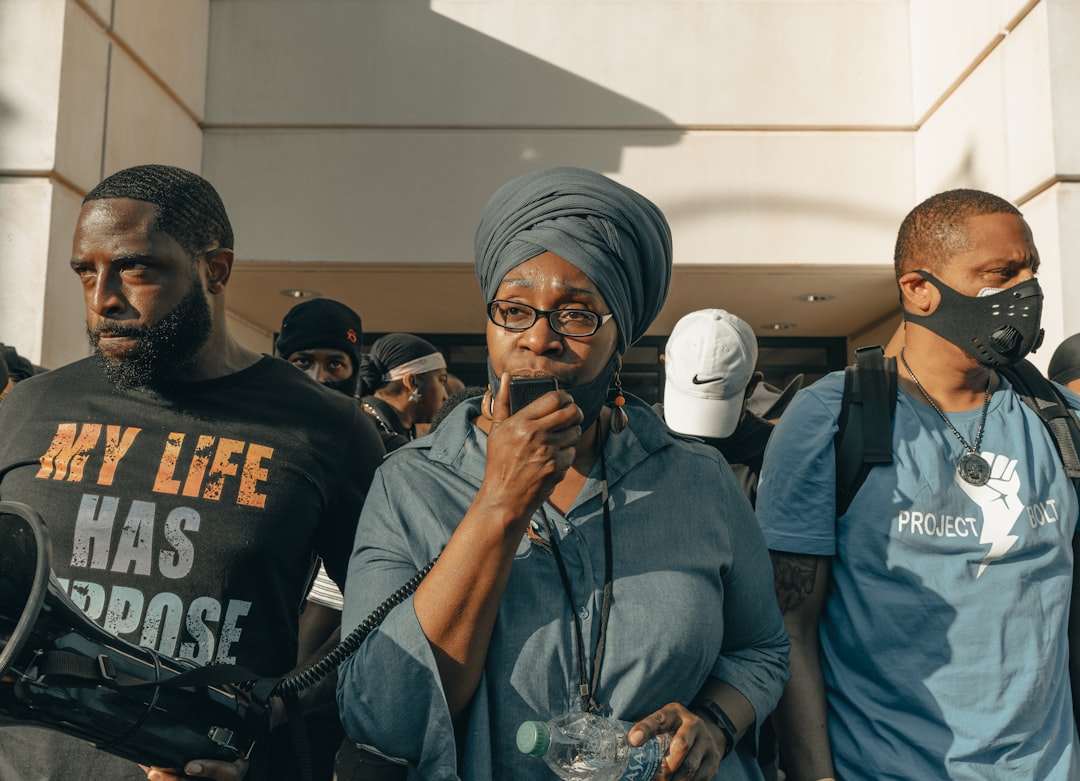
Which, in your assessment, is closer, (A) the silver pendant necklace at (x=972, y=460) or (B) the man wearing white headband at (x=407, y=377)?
(A) the silver pendant necklace at (x=972, y=460)

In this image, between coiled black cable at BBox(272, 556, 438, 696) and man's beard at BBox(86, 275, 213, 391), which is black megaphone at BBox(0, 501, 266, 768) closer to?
coiled black cable at BBox(272, 556, 438, 696)

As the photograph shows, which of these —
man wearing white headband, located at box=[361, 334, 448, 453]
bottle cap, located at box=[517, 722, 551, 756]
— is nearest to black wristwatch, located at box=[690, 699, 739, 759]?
bottle cap, located at box=[517, 722, 551, 756]

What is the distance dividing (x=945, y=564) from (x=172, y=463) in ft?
5.98

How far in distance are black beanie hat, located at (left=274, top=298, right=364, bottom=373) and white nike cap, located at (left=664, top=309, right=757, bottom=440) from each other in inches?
77.7

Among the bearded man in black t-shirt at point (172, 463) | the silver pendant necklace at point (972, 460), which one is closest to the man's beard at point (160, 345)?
the bearded man in black t-shirt at point (172, 463)

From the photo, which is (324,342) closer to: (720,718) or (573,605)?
(573,605)

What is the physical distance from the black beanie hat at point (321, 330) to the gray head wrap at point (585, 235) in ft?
9.87

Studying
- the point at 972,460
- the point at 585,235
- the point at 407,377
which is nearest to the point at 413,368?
the point at 407,377

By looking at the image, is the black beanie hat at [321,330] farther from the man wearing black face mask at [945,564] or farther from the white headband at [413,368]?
the man wearing black face mask at [945,564]

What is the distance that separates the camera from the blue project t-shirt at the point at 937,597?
2.41m

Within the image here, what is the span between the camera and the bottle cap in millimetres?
1658

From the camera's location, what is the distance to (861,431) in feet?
8.45

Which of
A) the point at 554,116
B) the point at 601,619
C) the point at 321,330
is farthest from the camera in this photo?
the point at 554,116

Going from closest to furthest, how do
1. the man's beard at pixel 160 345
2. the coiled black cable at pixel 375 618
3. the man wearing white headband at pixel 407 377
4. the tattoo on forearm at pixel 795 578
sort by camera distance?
the coiled black cable at pixel 375 618 < the man's beard at pixel 160 345 < the tattoo on forearm at pixel 795 578 < the man wearing white headband at pixel 407 377
